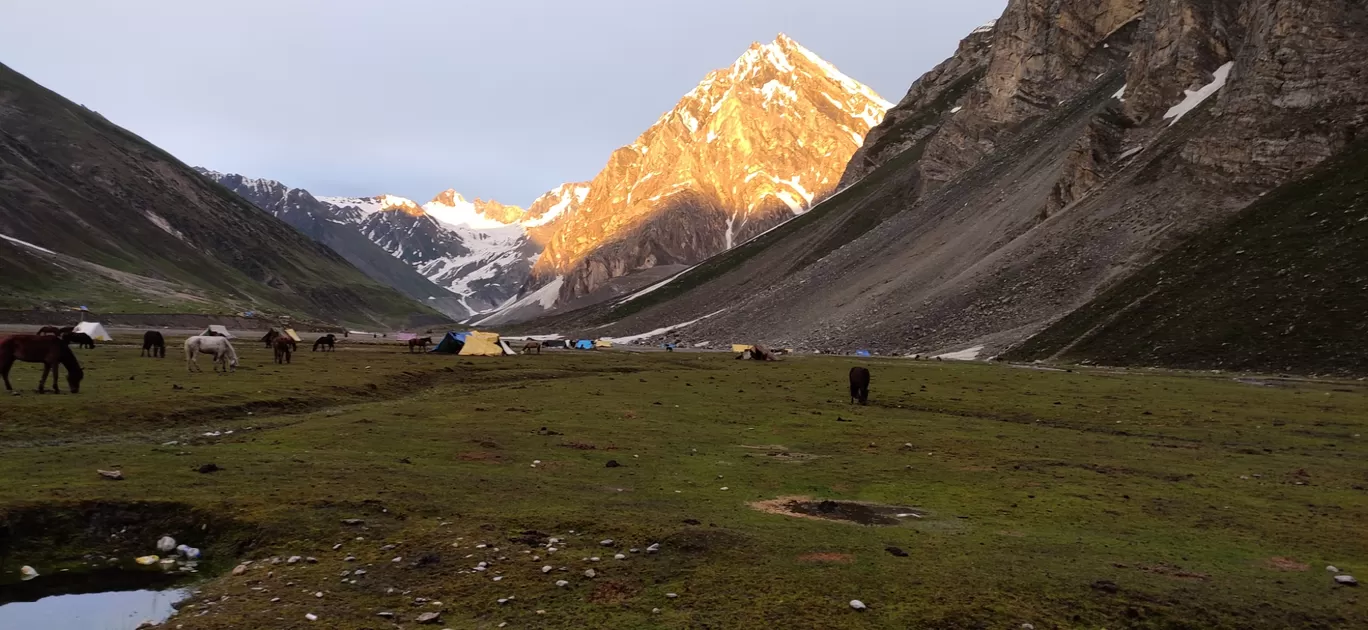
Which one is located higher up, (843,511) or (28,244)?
(28,244)

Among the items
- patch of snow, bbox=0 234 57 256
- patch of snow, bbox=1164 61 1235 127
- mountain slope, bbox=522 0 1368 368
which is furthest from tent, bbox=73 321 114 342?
patch of snow, bbox=1164 61 1235 127

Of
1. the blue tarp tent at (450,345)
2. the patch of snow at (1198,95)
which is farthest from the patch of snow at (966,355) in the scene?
the patch of snow at (1198,95)

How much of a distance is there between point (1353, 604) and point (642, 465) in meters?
13.9

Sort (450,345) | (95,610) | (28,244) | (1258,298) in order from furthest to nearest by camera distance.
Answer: (28,244) < (450,345) < (1258,298) < (95,610)

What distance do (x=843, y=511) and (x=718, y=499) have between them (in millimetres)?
2516

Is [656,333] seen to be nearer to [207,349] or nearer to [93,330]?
[93,330]

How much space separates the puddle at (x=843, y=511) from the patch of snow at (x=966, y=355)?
6714 cm

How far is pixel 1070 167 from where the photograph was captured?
113 meters

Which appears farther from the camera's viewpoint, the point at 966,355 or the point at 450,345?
the point at 966,355

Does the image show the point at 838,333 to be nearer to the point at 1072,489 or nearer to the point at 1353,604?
the point at 1072,489

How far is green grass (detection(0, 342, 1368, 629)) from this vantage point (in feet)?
33.7

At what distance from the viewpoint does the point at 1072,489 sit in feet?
60.0

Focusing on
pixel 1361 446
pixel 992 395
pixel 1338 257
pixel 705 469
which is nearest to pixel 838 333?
pixel 1338 257

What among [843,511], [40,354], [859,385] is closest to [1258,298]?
[859,385]
